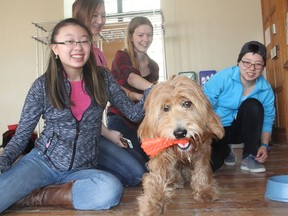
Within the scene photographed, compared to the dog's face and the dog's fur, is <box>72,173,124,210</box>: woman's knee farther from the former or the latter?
the dog's face

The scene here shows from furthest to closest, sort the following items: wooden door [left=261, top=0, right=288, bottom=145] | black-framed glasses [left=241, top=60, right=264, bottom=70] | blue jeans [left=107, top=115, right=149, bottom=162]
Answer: wooden door [left=261, top=0, right=288, bottom=145] → blue jeans [left=107, top=115, right=149, bottom=162] → black-framed glasses [left=241, top=60, right=264, bottom=70]

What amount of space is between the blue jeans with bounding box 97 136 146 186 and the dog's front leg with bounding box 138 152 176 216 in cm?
50

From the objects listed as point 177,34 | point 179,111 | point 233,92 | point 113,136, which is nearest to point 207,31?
point 177,34

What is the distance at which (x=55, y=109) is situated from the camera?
5.76ft

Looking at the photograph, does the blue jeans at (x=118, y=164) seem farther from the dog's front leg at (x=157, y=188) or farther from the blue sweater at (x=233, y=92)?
the blue sweater at (x=233, y=92)

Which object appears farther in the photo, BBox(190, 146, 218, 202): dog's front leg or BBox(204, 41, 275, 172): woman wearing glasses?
BBox(204, 41, 275, 172): woman wearing glasses

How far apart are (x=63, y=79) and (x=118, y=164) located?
677mm

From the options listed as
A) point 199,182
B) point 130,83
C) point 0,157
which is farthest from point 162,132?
point 130,83

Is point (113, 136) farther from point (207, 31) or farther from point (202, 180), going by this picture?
point (207, 31)

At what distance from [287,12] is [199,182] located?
261cm

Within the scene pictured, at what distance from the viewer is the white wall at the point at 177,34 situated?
4816 millimetres

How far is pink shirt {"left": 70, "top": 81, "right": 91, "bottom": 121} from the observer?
5.92ft

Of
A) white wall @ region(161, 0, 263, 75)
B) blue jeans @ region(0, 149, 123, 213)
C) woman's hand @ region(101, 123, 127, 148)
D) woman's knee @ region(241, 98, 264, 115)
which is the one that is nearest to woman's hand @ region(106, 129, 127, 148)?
woman's hand @ region(101, 123, 127, 148)

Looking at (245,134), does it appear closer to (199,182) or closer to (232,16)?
(199,182)
